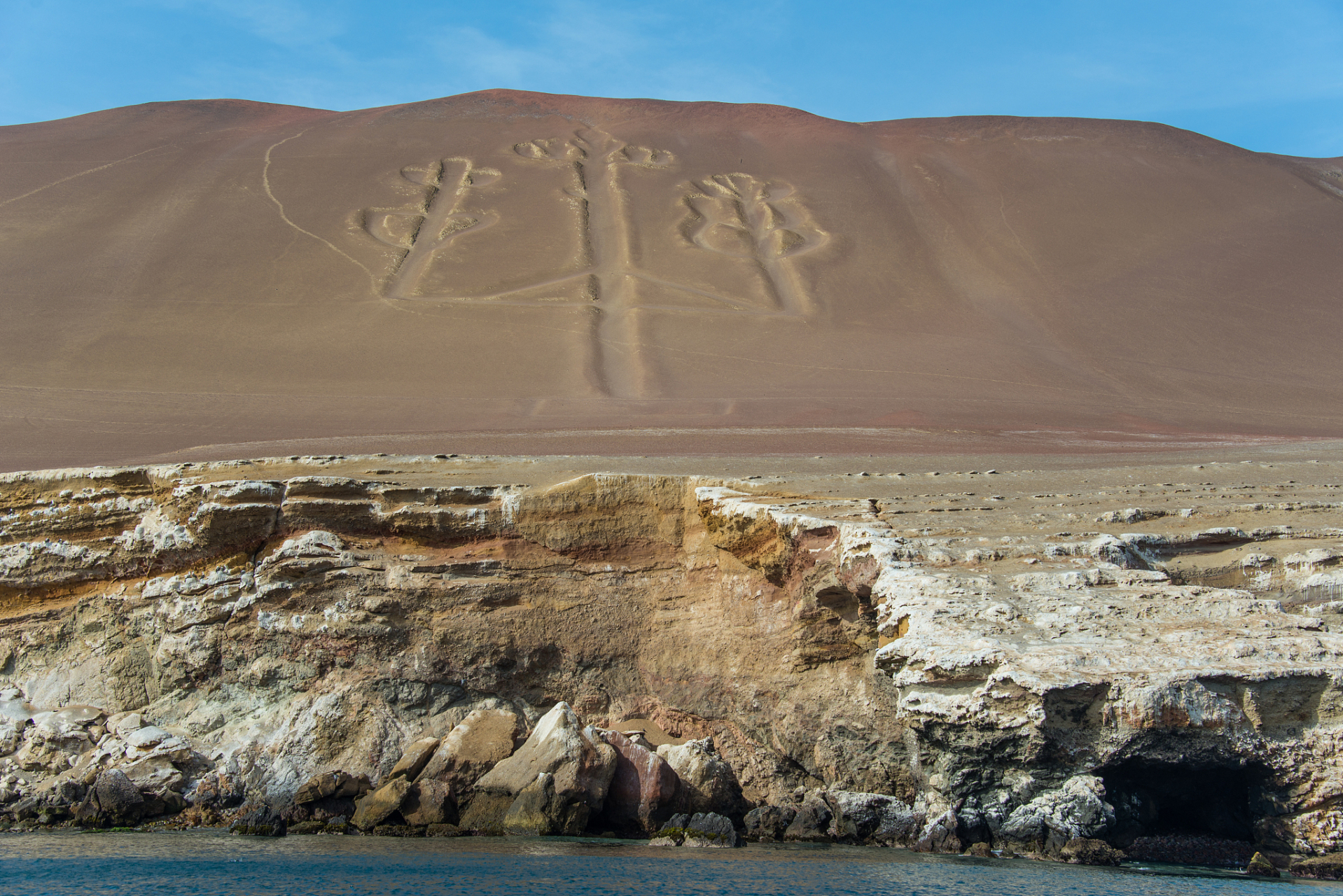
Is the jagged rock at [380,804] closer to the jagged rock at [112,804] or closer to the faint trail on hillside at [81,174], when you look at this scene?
the jagged rock at [112,804]

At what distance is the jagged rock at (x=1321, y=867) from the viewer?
737 cm

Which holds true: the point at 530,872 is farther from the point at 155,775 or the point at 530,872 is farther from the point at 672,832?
the point at 155,775

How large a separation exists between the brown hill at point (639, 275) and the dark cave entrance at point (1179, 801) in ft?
49.5

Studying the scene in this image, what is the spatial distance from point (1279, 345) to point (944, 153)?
1960 cm

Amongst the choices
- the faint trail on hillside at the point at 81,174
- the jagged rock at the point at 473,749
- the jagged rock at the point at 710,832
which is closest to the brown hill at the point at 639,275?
the faint trail on hillside at the point at 81,174

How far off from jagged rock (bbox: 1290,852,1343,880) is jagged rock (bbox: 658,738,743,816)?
4499mm

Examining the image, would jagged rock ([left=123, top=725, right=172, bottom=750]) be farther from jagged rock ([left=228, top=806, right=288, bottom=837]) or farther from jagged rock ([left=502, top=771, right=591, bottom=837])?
jagged rock ([left=502, top=771, right=591, bottom=837])

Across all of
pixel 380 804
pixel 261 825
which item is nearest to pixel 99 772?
pixel 261 825

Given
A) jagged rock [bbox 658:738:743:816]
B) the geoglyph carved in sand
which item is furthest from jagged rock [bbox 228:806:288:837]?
the geoglyph carved in sand

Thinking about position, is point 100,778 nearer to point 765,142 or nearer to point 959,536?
point 959,536

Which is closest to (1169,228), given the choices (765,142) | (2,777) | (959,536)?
(765,142)

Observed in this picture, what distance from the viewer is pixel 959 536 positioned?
9688 mm

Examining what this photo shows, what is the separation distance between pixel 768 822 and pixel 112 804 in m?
6.23

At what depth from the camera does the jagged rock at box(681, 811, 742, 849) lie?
8.77 m
